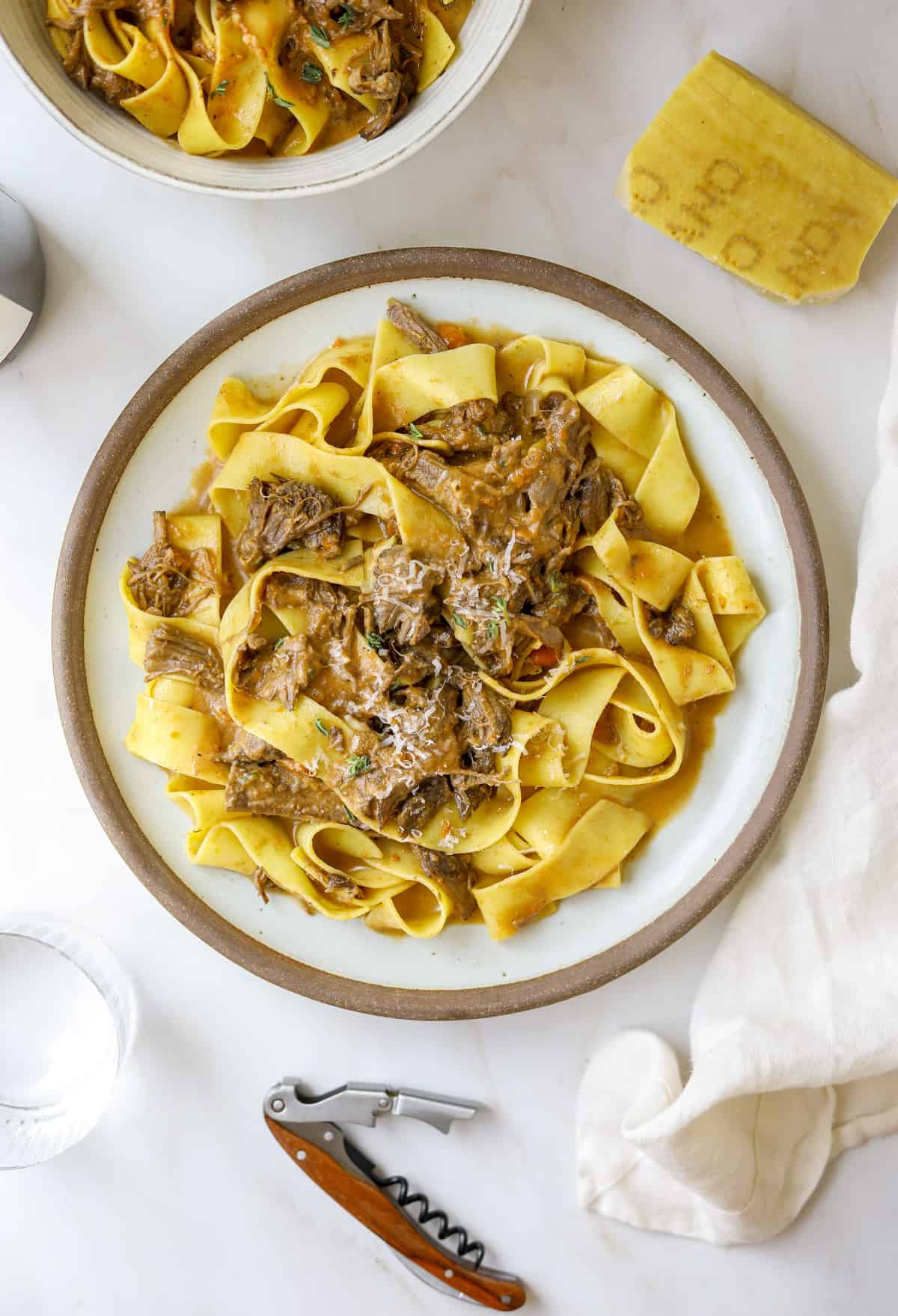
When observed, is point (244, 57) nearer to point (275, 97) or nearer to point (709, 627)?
point (275, 97)

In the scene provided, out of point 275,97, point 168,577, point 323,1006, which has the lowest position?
point 323,1006

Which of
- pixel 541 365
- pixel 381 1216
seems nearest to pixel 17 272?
pixel 541 365

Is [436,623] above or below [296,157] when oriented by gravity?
below

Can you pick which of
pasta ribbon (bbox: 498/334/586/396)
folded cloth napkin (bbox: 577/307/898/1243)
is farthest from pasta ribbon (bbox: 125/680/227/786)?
folded cloth napkin (bbox: 577/307/898/1243)

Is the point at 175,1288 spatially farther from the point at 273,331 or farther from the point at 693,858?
the point at 273,331

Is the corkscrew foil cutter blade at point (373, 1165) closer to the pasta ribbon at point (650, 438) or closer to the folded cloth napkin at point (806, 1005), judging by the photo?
the folded cloth napkin at point (806, 1005)

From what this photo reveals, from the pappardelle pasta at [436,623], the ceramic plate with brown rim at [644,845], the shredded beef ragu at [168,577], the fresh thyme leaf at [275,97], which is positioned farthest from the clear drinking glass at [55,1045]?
the fresh thyme leaf at [275,97]
